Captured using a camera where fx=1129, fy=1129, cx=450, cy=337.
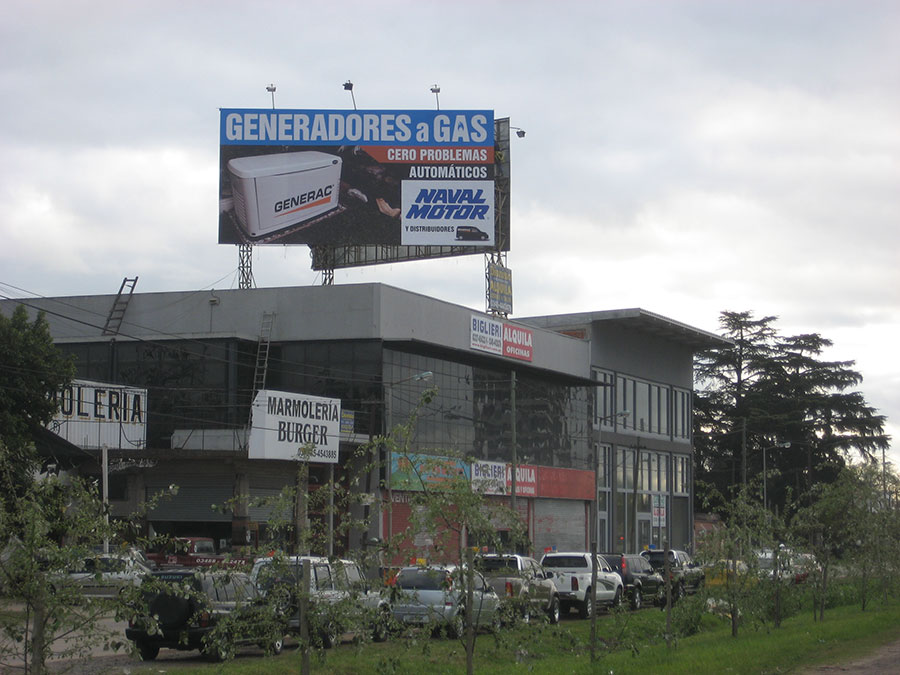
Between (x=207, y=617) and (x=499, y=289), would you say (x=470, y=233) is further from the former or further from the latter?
(x=207, y=617)

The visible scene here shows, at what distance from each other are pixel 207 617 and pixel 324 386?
28458 mm

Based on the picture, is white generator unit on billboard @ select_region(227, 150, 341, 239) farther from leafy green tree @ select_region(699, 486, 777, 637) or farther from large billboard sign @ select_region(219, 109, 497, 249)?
leafy green tree @ select_region(699, 486, 777, 637)

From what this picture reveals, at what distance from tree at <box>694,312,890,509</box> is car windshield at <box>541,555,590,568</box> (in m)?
44.9

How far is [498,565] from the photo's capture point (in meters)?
17.0

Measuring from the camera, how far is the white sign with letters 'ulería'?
40.2 m

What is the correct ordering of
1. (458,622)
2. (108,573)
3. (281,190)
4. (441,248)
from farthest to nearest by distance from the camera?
1. (441,248)
2. (281,190)
3. (458,622)
4. (108,573)

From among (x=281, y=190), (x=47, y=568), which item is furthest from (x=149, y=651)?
(x=281, y=190)

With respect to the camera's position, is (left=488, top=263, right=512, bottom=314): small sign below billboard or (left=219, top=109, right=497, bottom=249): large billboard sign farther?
(left=488, top=263, right=512, bottom=314): small sign below billboard

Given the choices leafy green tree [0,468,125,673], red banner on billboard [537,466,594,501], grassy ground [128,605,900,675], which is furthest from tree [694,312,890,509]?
leafy green tree [0,468,125,673]

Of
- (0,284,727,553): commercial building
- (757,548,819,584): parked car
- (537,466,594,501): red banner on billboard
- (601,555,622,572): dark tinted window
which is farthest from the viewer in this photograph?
(537,466,594,501): red banner on billboard

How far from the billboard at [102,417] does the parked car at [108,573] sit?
30.8m

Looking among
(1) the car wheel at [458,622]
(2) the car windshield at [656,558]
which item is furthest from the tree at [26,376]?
(2) the car windshield at [656,558]

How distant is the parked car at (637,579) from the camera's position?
115 feet

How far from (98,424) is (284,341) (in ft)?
28.2
